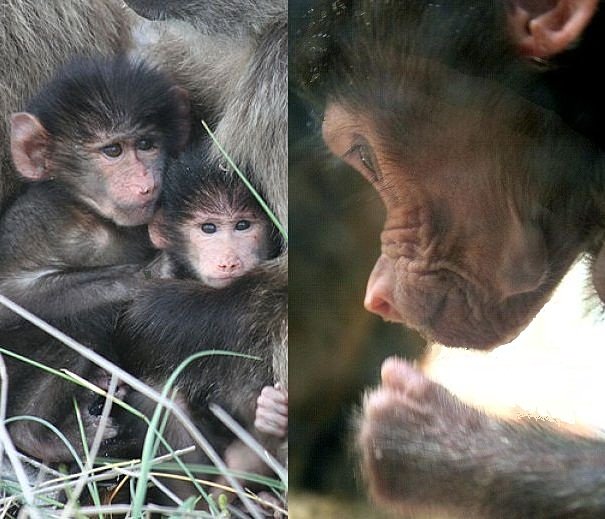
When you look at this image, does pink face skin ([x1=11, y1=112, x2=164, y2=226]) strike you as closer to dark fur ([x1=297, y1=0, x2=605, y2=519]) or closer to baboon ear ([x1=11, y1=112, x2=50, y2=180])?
baboon ear ([x1=11, y1=112, x2=50, y2=180])

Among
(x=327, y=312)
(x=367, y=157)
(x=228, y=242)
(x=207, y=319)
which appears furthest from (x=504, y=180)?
(x=207, y=319)

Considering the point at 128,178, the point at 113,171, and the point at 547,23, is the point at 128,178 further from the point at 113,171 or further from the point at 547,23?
the point at 547,23

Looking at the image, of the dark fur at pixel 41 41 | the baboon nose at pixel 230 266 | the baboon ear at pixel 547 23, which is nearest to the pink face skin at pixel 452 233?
the baboon ear at pixel 547 23

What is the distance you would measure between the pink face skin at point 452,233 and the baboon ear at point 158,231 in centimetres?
43

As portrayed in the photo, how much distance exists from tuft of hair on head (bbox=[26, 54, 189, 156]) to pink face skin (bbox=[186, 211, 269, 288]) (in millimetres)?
198

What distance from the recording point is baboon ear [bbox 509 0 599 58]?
1.89 meters

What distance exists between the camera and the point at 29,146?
91.3 inches

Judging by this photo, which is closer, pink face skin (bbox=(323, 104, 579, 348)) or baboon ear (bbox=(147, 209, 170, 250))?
pink face skin (bbox=(323, 104, 579, 348))

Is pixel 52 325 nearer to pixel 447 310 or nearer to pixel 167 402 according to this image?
pixel 167 402

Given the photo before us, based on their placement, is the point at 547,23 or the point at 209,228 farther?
the point at 209,228

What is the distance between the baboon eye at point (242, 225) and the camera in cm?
219

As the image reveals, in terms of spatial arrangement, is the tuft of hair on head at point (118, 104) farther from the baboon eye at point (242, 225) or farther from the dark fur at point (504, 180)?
the dark fur at point (504, 180)

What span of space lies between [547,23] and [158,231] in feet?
3.18

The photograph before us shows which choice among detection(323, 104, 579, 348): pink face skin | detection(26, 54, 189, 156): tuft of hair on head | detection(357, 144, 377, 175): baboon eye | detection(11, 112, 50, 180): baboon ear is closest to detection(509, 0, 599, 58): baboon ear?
detection(323, 104, 579, 348): pink face skin
